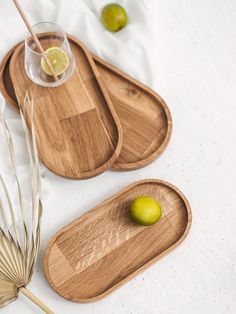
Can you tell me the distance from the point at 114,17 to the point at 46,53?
0.24 meters

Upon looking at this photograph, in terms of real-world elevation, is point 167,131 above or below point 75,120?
below

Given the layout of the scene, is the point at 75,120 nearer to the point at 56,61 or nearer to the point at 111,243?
the point at 56,61

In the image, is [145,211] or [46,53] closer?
A: [145,211]

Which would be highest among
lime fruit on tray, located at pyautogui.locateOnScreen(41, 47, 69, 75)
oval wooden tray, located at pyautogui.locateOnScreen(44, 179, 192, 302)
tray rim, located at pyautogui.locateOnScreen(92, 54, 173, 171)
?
lime fruit on tray, located at pyautogui.locateOnScreen(41, 47, 69, 75)

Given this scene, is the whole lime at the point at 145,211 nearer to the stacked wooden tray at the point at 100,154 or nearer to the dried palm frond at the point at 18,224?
the stacked wooden tray at the point at 100,154

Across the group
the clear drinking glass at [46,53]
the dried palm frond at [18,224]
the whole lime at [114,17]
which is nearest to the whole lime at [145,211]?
the dried palm frond at [18,224]

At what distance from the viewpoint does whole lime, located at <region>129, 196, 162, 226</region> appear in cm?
140

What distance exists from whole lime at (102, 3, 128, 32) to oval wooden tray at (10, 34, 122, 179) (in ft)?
0.36

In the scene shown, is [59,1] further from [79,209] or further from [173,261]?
[173,261]

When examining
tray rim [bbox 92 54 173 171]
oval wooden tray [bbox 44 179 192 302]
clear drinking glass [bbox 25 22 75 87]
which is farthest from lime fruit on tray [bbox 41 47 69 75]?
oval wooden tray [bbox 44 179 192 302]

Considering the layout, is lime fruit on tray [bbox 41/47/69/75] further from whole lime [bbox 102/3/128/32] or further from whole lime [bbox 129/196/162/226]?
whole lime [bbox 129/196/162/226]

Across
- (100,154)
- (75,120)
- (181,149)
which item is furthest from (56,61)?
(181,149)

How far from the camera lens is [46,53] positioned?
153 centimetres

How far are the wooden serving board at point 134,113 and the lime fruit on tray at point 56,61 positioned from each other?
10 cm
